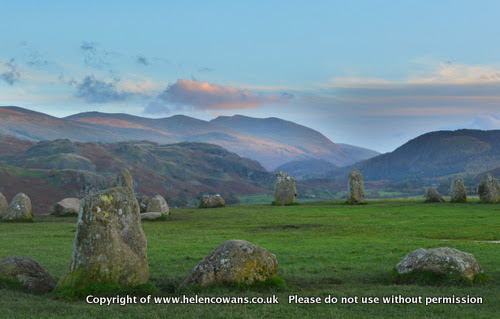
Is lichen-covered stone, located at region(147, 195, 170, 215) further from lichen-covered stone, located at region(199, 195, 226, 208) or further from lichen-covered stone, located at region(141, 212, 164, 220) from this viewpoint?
lichen-covered stone, located at region(199, 195, 226, 208)

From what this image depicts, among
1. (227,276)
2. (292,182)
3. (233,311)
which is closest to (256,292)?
(227,276)

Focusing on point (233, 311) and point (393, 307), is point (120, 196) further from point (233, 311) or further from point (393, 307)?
point (393, 307)

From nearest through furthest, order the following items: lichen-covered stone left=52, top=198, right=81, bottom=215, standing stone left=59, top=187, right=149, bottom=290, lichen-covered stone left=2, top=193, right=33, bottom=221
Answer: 1. standing stone left=59, top=187, right=149, bottom=290
2. lichen-covered stone left=2, top=193, right=33, bottom=221
3. lichen-covered stone left=52, top=198, right=81, bottom=215

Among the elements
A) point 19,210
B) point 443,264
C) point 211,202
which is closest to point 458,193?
point 211,202

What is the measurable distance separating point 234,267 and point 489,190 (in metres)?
50.3

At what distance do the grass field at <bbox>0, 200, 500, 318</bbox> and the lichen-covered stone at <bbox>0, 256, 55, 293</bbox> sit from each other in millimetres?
963

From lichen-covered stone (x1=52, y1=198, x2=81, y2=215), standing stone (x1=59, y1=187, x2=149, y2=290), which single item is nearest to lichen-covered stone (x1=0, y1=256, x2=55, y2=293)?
standing stone (x1=59, y1=187, x2=149, y2=290)

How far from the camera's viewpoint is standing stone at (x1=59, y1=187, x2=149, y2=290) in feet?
51.4

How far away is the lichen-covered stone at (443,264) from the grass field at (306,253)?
0.70 metres

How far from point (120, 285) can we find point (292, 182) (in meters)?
48.2

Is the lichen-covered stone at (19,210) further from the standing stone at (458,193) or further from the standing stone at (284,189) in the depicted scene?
the standing stone at (458,193)

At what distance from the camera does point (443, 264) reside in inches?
668

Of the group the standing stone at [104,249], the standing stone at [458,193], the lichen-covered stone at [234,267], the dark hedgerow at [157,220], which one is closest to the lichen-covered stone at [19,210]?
the dark hedgerow at [157,220]

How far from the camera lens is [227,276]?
16172 millimetres
